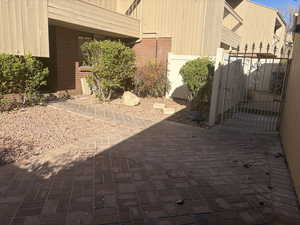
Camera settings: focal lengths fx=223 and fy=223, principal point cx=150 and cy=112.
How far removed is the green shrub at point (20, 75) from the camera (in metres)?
6.01

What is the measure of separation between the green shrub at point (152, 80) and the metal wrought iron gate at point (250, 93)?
3.36m

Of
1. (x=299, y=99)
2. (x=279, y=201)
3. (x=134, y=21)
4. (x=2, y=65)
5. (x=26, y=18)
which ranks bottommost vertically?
(x=279, y=201)

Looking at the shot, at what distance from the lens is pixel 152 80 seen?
10133mm

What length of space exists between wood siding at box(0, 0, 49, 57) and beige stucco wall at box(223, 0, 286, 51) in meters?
13.5

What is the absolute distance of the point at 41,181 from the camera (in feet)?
10.2

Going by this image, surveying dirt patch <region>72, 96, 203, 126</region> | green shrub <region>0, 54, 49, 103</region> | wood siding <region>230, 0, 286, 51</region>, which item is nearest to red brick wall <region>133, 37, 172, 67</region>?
dirt patch <region>72, 96, 203, 126</region>

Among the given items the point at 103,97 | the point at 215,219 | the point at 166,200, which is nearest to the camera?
the point at 215,219

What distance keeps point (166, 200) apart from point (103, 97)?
664cm

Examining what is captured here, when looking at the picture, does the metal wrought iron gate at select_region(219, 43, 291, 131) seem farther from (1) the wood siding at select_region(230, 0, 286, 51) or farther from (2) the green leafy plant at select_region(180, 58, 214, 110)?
(1) the wood siding at select_region(230, 0, 286, 51)

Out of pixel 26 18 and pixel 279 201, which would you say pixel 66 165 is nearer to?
pixel 279 201

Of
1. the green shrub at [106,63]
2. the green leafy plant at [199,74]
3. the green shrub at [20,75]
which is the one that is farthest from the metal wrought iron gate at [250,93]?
the green shrub at [20,75]

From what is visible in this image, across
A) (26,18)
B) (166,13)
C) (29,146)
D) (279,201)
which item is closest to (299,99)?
(279,201)

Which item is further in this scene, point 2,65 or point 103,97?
point 103,97

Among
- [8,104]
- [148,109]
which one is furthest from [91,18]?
[8,104]
